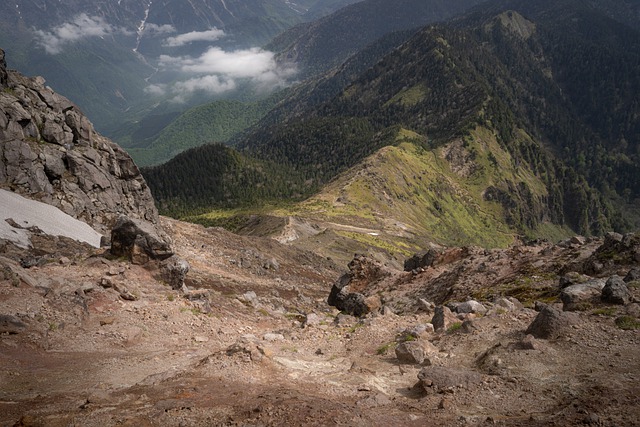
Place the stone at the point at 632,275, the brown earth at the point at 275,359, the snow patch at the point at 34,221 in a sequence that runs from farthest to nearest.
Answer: the snow patch at the point at 34,221
the stone at the point at 632,275
the brown earth at the point at 275,359

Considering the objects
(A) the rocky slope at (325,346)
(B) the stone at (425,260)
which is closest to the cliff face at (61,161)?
(A) the rocky slope at (325,346)

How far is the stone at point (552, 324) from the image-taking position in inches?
539

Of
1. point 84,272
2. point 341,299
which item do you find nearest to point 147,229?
point 84,272

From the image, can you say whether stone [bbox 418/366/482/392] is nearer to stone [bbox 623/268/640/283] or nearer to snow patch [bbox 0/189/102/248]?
stone [bbox 623/268/640/283]

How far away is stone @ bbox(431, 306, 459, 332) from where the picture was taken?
1705 cm

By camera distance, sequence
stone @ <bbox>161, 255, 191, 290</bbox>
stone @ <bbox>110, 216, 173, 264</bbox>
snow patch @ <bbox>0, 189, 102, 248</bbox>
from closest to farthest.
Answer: stone @ <bbox>161, 255, 191, 290</bbox> → stone @ <bbox>110, 216, 173, 264</bbox> → snow patch @ <bbox>0, 189, 102, 248</bbox>

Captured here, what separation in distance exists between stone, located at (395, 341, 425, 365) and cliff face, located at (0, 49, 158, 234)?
3676 cm

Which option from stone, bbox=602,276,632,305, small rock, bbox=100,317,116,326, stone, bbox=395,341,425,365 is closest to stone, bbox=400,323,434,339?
stone, bbox=395,341,425,365

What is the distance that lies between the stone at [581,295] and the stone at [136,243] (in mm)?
19413

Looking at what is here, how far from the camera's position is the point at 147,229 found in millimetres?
24344

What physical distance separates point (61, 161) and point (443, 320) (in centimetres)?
4259

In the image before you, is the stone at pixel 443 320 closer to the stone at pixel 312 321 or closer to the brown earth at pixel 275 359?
the brown earth at pixel 275 359

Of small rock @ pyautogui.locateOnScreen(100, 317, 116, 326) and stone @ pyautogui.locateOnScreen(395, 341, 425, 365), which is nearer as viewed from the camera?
stone @ pyautogui.locateOnScreen(395, 341, 425, 365)

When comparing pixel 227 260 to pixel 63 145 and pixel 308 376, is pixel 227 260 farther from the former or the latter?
pixel 308 376
